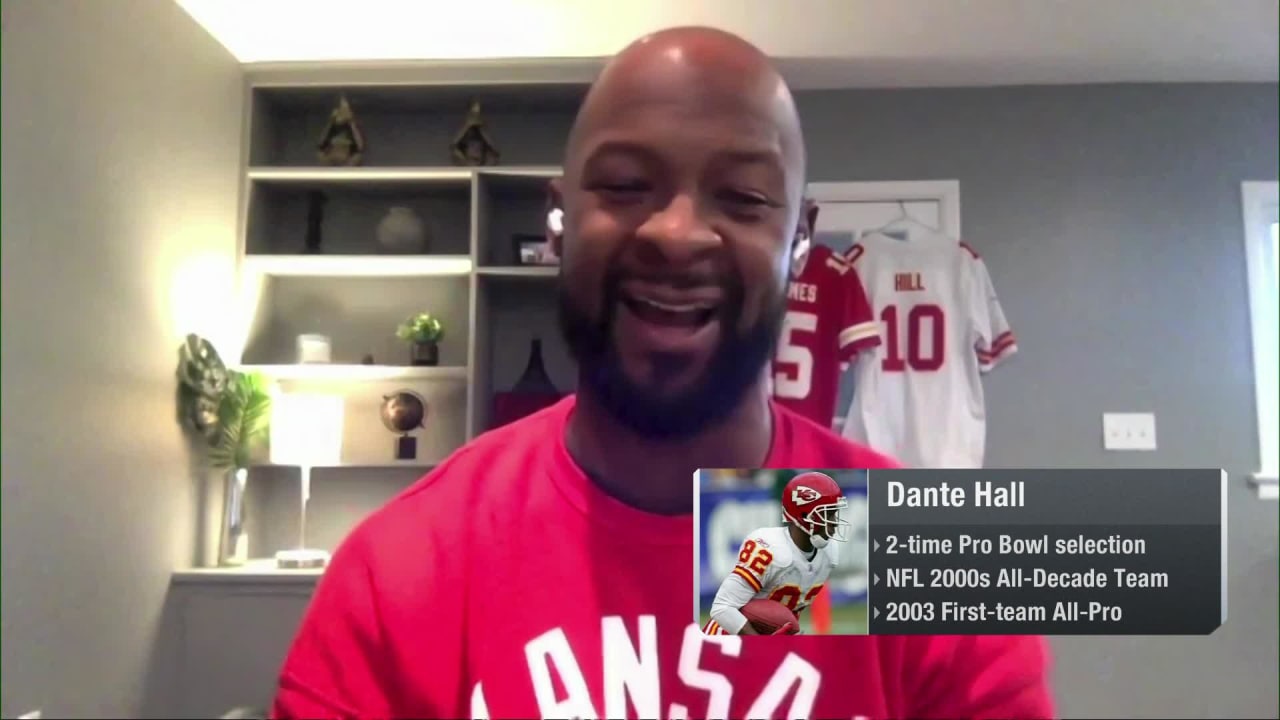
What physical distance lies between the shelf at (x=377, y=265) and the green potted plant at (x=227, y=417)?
0.08 m

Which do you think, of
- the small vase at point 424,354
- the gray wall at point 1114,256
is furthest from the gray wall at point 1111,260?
the small vase at point 424,354

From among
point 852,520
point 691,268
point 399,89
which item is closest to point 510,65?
point 399,89

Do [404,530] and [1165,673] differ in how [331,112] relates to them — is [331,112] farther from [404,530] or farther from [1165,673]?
[1165,673]

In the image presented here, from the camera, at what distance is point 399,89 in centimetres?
48

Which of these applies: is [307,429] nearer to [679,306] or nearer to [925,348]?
[679,306]

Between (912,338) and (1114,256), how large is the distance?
138 millimetres

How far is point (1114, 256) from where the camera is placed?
0.50 m

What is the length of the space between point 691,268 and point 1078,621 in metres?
0.17

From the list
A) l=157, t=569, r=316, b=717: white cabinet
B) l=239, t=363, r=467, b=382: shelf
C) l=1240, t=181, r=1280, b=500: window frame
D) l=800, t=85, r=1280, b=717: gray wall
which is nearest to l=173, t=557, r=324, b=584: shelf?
l=157, t=569, r=316, b=717: white cabinet

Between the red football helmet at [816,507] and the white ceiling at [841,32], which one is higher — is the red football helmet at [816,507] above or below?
below

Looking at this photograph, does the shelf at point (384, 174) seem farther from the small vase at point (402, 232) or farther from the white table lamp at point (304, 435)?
the white table lamp at point (304, 435)

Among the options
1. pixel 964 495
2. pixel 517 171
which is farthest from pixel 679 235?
pixel 517 171
